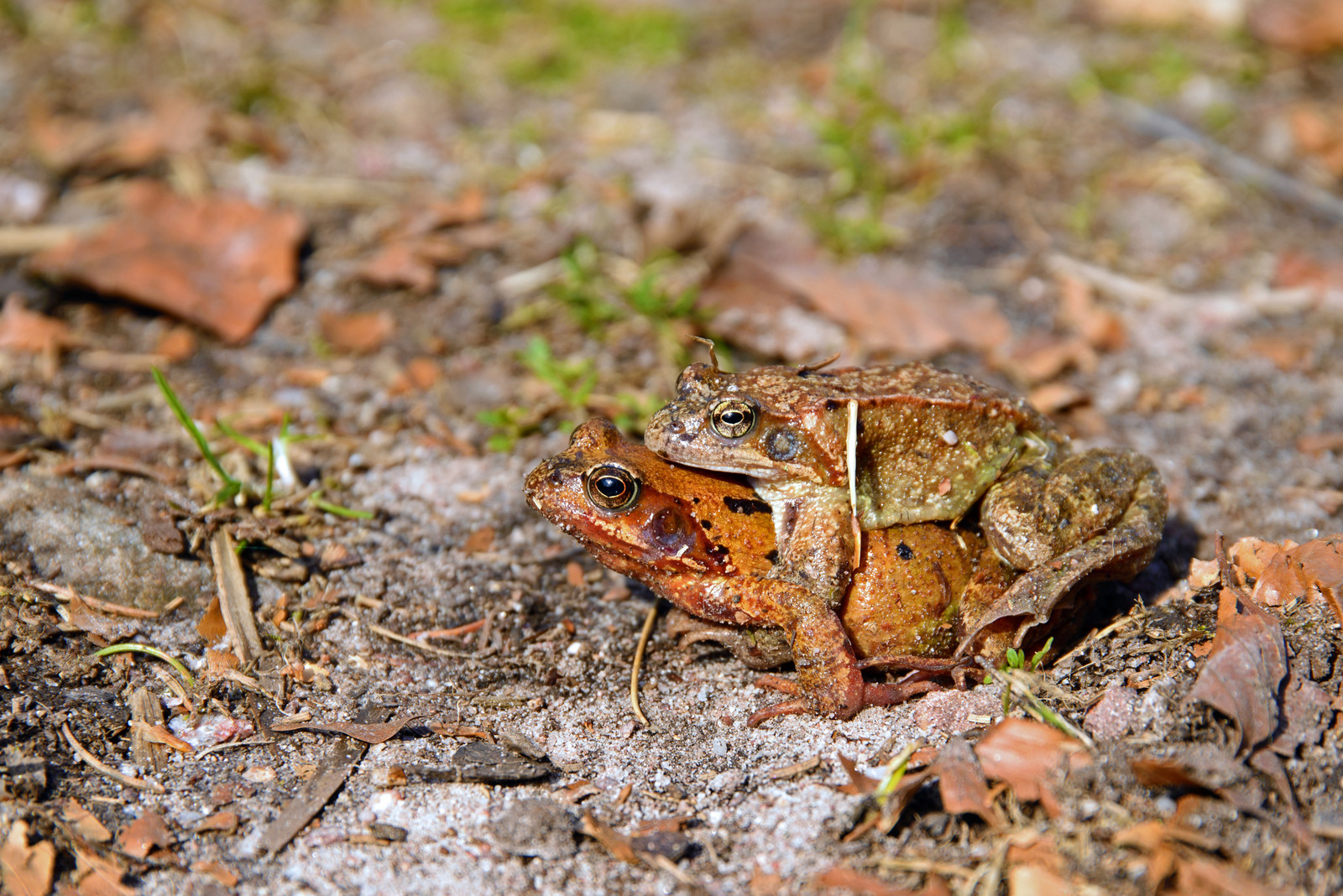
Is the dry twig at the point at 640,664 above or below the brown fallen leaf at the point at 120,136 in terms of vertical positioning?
below

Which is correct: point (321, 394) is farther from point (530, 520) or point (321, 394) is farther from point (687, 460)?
point (687, 460)

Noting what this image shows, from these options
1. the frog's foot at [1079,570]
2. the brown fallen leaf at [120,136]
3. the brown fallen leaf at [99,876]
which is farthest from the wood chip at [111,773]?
the brown fallen leaf at [120,136]

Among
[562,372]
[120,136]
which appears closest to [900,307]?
[562,372]

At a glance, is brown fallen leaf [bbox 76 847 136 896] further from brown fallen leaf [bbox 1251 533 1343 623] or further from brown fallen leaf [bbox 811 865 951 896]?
brown fallen leaf [bbox 1251 533 1343 623]

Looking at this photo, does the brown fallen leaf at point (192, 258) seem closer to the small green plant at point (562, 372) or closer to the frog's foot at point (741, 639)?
the small green plant at point (562, 372)

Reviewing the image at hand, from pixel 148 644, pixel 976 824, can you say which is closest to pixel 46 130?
pixel 148 644

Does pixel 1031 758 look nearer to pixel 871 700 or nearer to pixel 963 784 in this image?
pixel 963 784

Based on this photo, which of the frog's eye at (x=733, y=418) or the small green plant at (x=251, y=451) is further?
the small green plant at (x=251, y=451)
